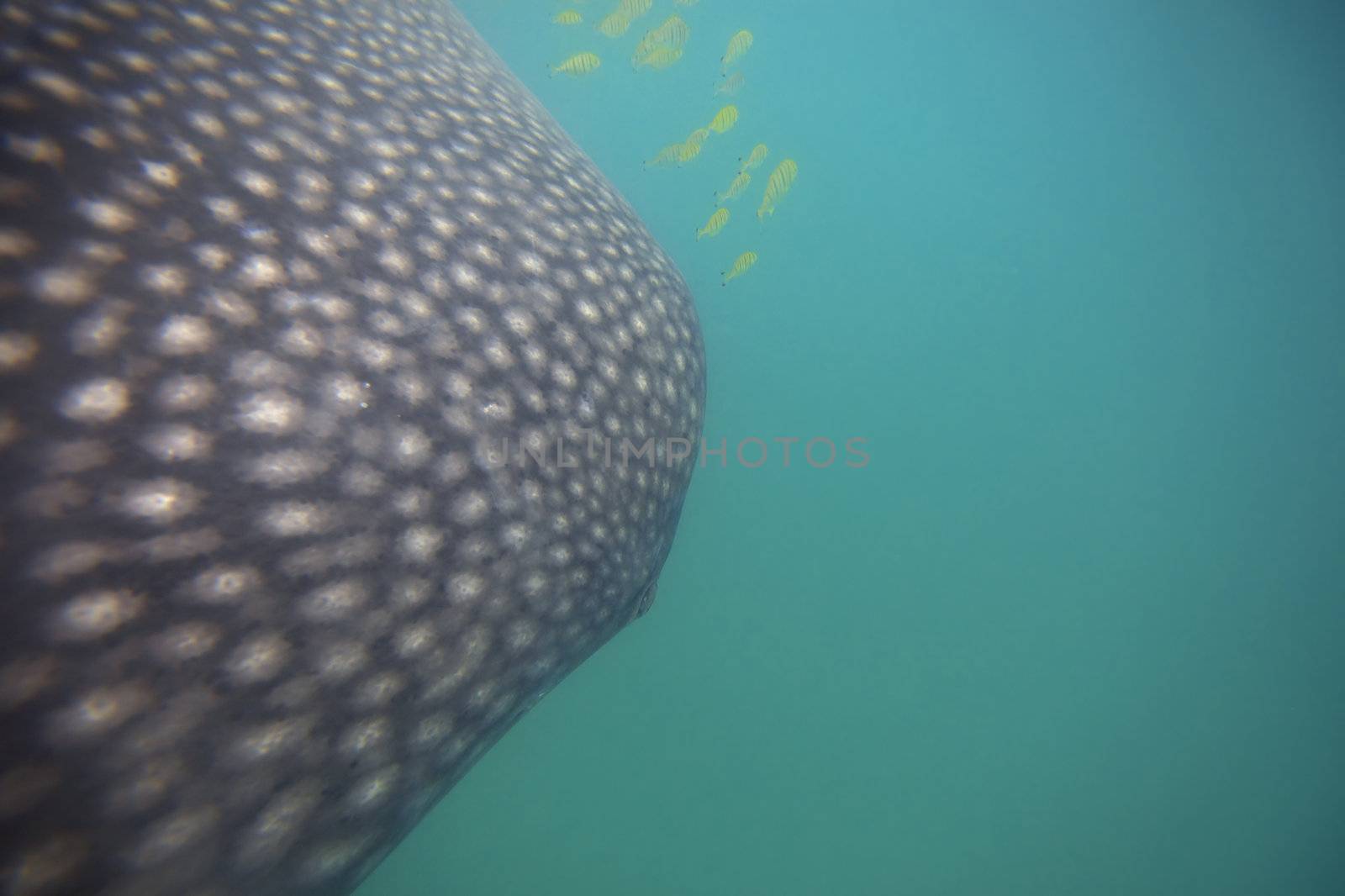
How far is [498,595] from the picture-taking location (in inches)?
62.1

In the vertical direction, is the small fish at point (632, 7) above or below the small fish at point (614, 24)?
above

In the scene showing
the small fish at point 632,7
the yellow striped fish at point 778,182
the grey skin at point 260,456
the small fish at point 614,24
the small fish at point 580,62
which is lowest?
the grey skin at point 260,456

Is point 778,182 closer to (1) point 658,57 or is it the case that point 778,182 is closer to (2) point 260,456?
(1) point 658,57

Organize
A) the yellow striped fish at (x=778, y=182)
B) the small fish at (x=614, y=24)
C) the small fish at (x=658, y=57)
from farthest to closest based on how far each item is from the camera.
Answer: the small fish at (x=658, y=57)
the small fish at (x=614, y=24)
the yellow striped fish at (x=778, y=182)

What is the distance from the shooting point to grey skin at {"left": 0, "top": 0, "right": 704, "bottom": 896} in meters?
0.99

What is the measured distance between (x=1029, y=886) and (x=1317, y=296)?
69.0 ft

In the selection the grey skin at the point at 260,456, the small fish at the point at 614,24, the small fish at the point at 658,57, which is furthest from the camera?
the small fish at the point at 658,57

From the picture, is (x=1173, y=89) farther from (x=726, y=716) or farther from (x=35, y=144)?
(x=35, y=144)

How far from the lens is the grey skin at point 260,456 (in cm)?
99

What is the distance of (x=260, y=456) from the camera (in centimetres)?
119

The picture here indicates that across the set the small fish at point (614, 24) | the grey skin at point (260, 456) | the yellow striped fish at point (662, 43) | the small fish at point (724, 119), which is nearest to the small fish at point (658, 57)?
the yellow striped fish at point (662, 43)

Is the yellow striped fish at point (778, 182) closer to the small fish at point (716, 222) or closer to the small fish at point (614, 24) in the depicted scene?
the small fish at point (716, 222)

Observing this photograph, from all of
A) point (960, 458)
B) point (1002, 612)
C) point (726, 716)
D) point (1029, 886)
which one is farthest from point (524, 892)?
point (960, 458)

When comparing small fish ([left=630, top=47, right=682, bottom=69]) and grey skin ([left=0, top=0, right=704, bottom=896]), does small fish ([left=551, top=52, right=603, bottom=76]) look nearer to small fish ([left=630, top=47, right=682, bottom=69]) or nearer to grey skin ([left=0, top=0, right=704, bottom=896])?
small fish ([left=630, top=47, right=682, bottom=69])
